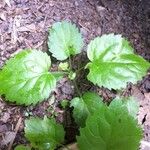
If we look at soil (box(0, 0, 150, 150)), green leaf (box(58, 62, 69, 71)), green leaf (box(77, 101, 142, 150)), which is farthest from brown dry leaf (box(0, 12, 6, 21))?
green leaf (box(77, 101, 142, 150))

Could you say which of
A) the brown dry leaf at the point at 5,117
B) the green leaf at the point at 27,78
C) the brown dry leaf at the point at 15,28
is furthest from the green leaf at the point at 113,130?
the brown dry leaf at the point at 15,28

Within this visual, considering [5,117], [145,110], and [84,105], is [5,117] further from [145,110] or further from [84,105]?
[145,110]

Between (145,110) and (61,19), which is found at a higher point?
(61,19)

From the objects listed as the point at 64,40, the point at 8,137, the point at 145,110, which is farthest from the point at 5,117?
the point at 145,110

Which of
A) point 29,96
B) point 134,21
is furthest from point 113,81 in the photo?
point 134,21

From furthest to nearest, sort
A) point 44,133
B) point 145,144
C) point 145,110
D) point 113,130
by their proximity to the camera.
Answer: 1. point 145,110
2. point 145,144
3. point 44,133
4. point 113,130

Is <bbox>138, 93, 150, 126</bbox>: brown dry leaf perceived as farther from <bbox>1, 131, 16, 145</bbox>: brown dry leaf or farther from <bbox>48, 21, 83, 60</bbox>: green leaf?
<bbox>1, 131, 16, 145</bbox>: brown dry leaf
